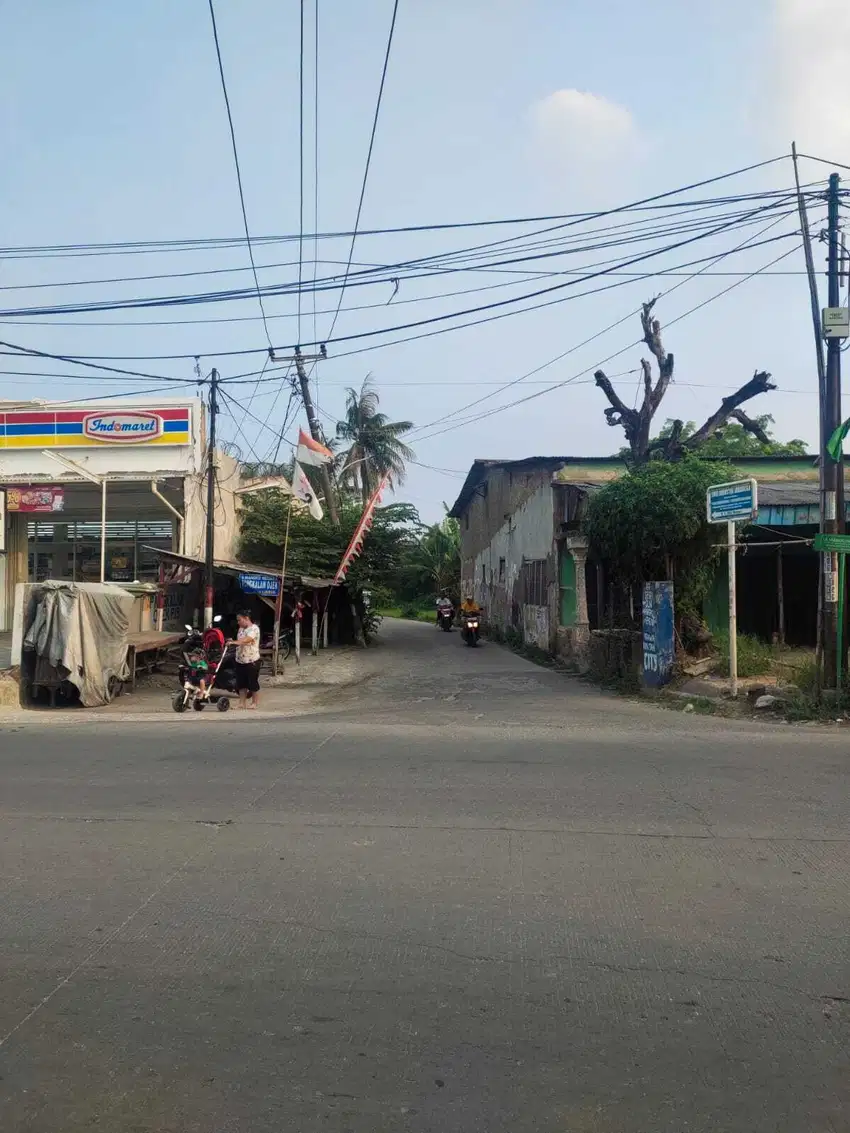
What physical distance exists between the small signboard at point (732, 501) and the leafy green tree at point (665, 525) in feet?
2.33

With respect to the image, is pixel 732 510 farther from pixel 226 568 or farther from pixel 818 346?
pixel 226 568

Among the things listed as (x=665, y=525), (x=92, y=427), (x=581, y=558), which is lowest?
(x=581, y=558)

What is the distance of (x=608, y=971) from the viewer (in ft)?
14.8

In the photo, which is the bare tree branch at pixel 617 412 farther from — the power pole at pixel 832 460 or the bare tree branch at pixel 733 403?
the power pole at pixel 832 460

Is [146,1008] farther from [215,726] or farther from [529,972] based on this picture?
[215,726]

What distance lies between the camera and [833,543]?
1405 centimetres

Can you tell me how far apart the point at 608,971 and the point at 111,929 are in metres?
2.55

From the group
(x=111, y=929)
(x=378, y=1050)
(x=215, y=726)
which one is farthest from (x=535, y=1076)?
(x=215, y=726)

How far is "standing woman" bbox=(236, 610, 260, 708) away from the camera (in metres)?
15.3

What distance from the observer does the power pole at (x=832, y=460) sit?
14367 mm

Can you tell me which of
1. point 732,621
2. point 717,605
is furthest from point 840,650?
point 717,605

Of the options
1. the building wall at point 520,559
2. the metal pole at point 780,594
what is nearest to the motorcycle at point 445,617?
the building wall at point 520,559

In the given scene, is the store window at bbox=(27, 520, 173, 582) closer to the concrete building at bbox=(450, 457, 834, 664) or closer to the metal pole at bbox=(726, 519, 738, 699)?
the concrete building at bbox=(450, 457, 834, 664)

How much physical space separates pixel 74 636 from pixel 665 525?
1013cm
